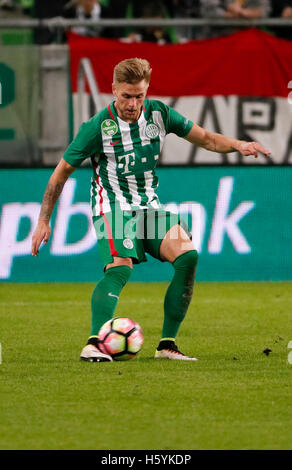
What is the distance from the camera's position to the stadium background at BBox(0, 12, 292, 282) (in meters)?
12.1

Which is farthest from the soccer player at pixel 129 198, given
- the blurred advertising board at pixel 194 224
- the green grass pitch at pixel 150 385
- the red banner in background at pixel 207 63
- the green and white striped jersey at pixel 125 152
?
the red banner in background at pixel 207 63

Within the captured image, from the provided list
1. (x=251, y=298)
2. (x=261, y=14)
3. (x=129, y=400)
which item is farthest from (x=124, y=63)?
(x=261, y=14)

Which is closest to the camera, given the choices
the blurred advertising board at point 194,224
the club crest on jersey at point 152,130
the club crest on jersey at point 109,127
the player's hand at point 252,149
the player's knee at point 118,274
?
the player's hand at point 252,149

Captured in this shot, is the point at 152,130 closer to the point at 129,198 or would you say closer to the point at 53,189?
the point at 129,198

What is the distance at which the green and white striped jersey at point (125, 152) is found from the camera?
22.8 ft

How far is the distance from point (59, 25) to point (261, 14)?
103 inches

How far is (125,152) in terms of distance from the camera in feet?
23.0

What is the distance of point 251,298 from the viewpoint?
10.8 meters

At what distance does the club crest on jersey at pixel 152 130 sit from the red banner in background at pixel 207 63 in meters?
5.44

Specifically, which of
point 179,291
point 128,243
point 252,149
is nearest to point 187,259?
point 179,291

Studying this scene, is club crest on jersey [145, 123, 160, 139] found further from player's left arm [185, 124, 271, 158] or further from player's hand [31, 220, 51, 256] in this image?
player's hand [31, 220, 51, 256]

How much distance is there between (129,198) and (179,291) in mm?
703

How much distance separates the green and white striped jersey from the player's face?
0.08 meters

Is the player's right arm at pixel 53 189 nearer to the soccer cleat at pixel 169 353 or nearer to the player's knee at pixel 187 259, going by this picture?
the player's knee at pixel 187 259
